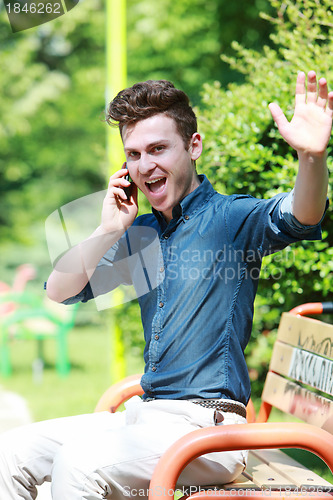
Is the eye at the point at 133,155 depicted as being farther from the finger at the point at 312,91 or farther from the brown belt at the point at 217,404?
the brown belt at the point at 217,404

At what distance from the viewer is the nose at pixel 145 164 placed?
88.4 inches

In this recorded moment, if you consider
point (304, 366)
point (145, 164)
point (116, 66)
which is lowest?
point (304, 366)

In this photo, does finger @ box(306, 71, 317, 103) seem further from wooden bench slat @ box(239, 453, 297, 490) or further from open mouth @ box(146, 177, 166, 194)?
wooden bench slat @ box(239, 453, 297, 490)

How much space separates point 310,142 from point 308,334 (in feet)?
3.68

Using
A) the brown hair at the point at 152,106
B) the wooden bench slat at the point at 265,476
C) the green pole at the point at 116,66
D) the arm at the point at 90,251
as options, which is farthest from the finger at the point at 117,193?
the green pole at the point at 116,66

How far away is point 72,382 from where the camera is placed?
7.17 meters

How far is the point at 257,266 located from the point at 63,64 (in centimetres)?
1367

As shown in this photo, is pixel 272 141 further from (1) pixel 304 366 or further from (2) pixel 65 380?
(2) pixel 65 380

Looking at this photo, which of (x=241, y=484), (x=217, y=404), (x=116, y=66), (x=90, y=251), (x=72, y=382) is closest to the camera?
(x=217, y=404)

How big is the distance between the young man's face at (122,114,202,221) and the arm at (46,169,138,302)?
113 millimetres

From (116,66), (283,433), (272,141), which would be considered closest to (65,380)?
(116,66)

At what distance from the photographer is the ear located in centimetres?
234

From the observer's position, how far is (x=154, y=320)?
2.22 meters

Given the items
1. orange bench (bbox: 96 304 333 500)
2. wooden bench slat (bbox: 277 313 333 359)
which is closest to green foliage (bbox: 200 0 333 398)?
wooden bench slat (bbox: 277 313 333 359)
